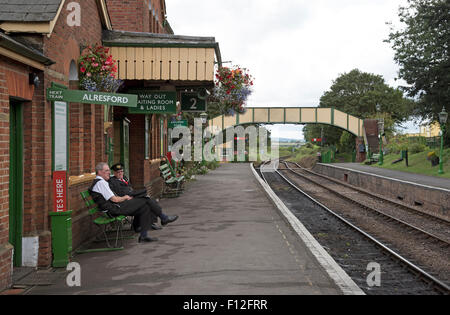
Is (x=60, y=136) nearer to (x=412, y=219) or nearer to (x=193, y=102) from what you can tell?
(x=193, y=102)

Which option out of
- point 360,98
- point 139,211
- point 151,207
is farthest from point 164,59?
point 360,98

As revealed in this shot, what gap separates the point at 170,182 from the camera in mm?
16500

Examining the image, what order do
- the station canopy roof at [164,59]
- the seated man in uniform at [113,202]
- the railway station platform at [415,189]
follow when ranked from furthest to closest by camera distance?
the railway station platform at [415,189] → the station canopy roof at [164,59] → the seated man in uniform at [113,202]

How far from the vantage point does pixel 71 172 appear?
8250 millimetres

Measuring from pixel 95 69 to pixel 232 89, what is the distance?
3.99 meters

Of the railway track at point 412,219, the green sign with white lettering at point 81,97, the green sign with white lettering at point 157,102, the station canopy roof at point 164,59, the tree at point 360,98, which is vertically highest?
the tree at point 360,98

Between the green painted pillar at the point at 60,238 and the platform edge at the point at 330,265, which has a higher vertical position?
the green painted pillar at the point at 60,238

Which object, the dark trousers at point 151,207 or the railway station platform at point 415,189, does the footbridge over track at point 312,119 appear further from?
the dark trousers at point 151,207

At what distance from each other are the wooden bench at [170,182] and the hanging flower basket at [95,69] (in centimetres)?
832

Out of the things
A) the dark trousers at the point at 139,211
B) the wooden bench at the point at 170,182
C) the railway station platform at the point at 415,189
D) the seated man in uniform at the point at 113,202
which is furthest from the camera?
the wooden bench at the point at 170,182

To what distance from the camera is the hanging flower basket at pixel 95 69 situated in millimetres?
8234

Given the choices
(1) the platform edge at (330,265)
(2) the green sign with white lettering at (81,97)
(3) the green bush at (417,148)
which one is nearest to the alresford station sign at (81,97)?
(2) the green sign with white lettering at (81,97)

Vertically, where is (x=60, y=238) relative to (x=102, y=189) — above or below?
below

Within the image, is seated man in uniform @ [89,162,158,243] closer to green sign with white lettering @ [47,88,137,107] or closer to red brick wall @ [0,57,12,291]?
green sign with white lettering @ [47,88,137,107]
